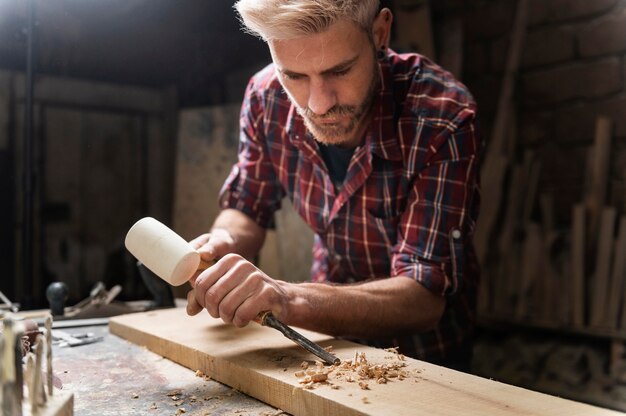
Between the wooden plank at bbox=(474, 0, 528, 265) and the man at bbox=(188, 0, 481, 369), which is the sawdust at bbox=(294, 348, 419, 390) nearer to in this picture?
the man at bbox=(188, 0, 481, 369)

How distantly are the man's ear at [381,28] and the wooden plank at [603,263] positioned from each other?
6.39 ft

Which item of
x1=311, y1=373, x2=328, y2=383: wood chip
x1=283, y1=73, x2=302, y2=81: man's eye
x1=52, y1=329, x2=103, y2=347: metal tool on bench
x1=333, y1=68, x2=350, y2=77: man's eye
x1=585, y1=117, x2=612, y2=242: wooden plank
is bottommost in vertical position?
x1=52, y1=329, x2=103, y2=347: metal tool on bench

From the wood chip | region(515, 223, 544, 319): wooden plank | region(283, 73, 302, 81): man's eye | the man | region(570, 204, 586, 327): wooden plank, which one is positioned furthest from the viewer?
region(515, 223, 544, 319): wooden plank

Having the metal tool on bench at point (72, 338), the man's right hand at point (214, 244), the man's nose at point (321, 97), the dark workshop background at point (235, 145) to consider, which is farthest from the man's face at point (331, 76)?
the dark workshop background at point (235, 145)

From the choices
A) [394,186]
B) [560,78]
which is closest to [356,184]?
[394,186]

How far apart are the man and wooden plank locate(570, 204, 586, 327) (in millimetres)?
1359

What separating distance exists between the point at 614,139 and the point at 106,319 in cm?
A: 288

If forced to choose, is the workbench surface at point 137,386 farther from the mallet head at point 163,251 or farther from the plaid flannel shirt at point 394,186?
the plaid flannel shirt at point 394,186

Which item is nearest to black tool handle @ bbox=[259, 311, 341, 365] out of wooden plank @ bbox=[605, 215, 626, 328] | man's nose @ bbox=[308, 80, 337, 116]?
man's nose @ bbox=[308, 80, 337, 116]

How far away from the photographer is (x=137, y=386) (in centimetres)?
155

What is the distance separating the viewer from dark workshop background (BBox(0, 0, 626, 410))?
3.58 metres

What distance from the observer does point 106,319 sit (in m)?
2.39

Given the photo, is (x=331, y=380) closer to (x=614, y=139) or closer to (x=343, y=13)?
(x=343, y=13)

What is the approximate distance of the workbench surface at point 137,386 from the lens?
1.38m
